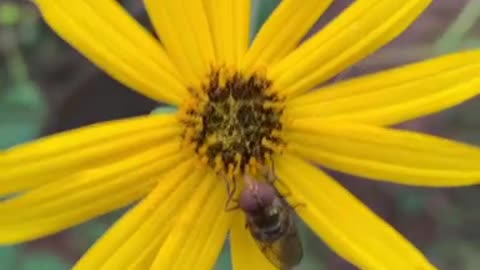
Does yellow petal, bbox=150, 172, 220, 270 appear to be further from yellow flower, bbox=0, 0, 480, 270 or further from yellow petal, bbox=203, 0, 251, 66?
yellow petal, bbox=203, 0, 251, 66

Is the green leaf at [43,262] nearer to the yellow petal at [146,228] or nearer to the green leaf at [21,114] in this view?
the green leaf at [21,114]

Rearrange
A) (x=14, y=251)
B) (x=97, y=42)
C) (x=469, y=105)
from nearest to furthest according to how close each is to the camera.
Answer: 1. (x=97, y=42)
2. (x=14, y=251)
3. (x=469, y=105)

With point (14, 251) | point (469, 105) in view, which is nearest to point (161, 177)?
point (14, 251)

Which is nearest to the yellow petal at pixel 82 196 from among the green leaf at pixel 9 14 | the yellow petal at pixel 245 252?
the yellow petal at pixel 245 252

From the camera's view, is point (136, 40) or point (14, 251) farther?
point (14, 251)

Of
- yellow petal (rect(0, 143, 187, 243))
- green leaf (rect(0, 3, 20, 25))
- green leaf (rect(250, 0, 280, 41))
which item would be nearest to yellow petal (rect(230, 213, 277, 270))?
yellow petal (rect(0, 143, 187, 243))

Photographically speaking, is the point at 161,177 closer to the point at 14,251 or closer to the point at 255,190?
the point at 255,190
